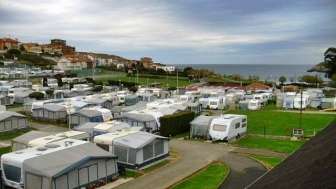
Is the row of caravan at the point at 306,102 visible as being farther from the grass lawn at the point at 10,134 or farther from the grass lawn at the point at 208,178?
the grass lawn at the point at 10,134

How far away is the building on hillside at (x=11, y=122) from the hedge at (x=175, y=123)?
12840 millimetres

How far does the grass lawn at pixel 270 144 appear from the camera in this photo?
1058 inches

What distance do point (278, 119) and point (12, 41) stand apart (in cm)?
14017

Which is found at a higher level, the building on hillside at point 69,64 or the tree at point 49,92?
the building on hillside at point 69,64

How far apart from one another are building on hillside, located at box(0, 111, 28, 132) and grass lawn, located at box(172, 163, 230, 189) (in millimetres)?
19246

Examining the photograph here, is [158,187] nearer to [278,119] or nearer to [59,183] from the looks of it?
[59,183]

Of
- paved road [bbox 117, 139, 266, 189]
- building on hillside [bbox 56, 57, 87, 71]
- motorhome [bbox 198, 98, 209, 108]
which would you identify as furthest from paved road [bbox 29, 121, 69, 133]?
building on hillside [bbox 56, 57, 87, 71]

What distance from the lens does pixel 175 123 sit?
106 feet

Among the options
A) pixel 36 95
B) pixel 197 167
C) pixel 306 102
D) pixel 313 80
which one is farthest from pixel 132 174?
pixel 313 80

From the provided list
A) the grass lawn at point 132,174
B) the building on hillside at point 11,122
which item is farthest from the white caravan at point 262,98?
the grass lawn at point 132,174

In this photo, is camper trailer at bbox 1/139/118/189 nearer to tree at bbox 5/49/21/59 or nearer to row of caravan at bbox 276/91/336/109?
row of caravan at bbox 276/91/336/109

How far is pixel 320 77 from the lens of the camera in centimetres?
8900

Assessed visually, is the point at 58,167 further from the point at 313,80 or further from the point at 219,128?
the point at 313,80

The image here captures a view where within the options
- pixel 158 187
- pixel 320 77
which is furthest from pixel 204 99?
pixel 320 77
